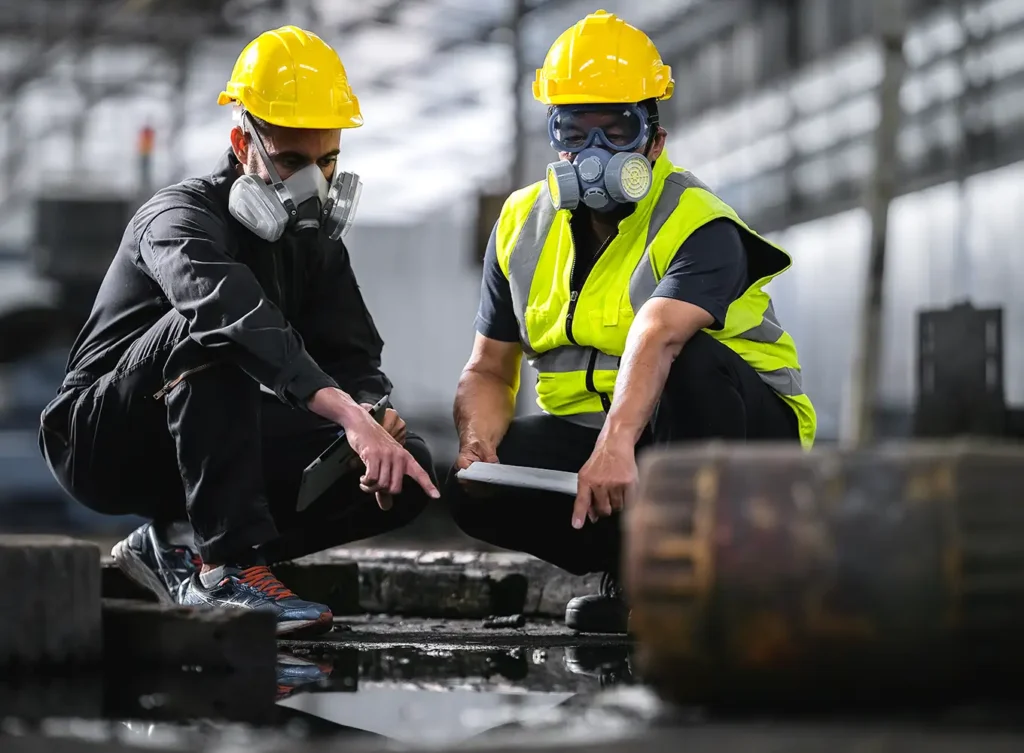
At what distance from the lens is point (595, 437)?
134 inches

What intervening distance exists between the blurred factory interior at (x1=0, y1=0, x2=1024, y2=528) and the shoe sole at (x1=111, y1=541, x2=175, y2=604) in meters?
4.03

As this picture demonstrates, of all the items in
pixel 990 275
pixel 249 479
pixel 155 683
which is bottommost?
pixel 155 683

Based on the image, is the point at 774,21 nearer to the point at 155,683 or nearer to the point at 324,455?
the point at 324,455

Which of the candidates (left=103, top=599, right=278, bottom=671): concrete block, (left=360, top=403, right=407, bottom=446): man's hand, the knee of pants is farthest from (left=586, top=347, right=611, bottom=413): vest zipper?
(left=103, top=599, right=278, bottom=671): concrete block

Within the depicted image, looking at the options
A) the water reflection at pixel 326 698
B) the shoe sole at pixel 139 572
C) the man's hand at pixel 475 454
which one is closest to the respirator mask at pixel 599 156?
the man's hand at pixel 475 454

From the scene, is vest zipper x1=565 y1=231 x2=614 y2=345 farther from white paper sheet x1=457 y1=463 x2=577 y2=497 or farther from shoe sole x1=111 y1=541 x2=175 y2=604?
shoe sole x1=111 y1=541 x2=175 y2=604

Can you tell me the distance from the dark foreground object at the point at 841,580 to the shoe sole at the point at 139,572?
1889 mm

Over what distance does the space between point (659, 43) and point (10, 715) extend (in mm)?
14238

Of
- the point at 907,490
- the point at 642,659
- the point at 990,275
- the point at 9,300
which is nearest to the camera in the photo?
the point at 907,490

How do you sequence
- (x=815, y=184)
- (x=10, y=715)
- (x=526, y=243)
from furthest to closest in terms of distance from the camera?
1. (x=815, y=184)
2. (x=526, y=243)
3. (x=10, y=715)

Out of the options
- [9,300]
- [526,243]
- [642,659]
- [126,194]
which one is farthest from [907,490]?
[9,300]

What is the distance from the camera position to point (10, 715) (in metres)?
1.93

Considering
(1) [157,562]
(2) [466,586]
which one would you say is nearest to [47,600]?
(1) [157,562]

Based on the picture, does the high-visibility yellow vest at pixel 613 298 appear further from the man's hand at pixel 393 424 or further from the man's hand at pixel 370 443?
the man's hand at pixel 370 443
